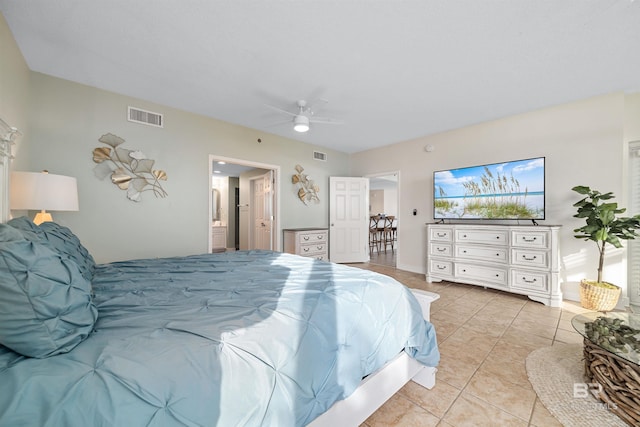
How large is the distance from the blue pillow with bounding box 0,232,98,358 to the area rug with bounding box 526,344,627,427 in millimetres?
2360

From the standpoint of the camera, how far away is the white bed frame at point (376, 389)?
1.12 m

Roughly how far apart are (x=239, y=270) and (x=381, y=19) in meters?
2.18

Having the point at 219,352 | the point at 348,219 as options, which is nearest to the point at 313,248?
the point at 348,219

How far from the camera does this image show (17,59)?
2178mm

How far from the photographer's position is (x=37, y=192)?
1909mm

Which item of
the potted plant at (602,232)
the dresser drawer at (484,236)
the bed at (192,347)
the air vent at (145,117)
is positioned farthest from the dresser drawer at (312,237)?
the potted plant at (602,232)

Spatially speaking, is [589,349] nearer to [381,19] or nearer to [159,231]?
[381,19]

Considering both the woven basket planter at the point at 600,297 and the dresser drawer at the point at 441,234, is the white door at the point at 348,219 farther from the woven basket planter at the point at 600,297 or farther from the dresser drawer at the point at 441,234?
the woven basket planter at the point at 600,297

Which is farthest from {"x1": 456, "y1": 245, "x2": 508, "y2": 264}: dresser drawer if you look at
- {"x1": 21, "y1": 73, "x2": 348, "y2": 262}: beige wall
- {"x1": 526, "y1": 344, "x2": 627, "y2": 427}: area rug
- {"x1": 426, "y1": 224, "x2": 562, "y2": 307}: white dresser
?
{"x1": 21, "y1": 73, "x2": 348, "y2": 262}: beige wall

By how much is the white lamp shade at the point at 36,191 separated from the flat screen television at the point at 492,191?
4.71 meters

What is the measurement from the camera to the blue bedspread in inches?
26.1

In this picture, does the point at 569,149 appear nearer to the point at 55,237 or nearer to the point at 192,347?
the point at 192,347

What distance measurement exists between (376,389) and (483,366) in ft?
3.61

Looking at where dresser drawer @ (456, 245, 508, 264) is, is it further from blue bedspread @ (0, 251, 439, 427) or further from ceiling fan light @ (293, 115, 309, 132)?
ceiling fan light @ (293, 115, 309, 132)
